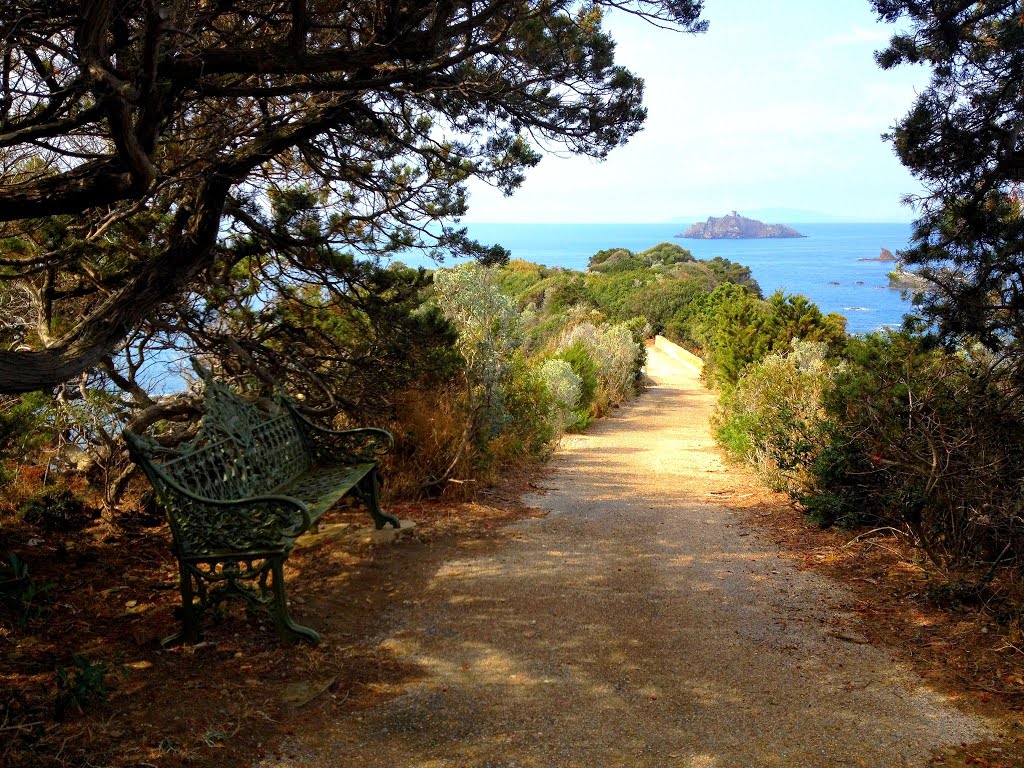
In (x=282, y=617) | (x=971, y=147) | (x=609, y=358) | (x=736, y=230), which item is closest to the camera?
(x=282, y=617)

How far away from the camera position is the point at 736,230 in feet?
477

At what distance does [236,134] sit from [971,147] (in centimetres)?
469

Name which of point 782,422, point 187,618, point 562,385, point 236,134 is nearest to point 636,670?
point 187,618

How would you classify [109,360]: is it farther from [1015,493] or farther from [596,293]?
[596,293]

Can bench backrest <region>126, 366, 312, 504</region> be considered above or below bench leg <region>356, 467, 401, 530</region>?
above

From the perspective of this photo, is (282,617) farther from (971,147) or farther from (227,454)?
(971,147)

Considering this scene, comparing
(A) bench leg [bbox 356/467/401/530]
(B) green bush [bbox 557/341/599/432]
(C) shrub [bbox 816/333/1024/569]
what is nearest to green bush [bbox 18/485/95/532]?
(A) bench leg [bbox 356/467/401/530]

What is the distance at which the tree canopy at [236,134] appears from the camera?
381cm

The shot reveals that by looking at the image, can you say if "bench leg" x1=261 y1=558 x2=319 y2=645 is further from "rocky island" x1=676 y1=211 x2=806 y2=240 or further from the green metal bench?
"rocky island" x1=676 y1=211 x2=806 y2=240

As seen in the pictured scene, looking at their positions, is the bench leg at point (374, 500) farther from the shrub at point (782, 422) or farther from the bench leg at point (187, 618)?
the shrub at point (782, 422)

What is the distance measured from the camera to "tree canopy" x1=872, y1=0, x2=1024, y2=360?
472 centimetres

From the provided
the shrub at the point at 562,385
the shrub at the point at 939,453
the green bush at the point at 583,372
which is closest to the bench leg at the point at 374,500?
the shrub at the point at 939,453

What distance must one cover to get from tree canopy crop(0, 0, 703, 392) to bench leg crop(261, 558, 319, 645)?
1495mm

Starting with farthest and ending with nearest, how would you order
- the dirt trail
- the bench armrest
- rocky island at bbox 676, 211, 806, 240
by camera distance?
→ rocky island at bbox 676, 211, 806, 240
the bench armrest
the dirt trail
